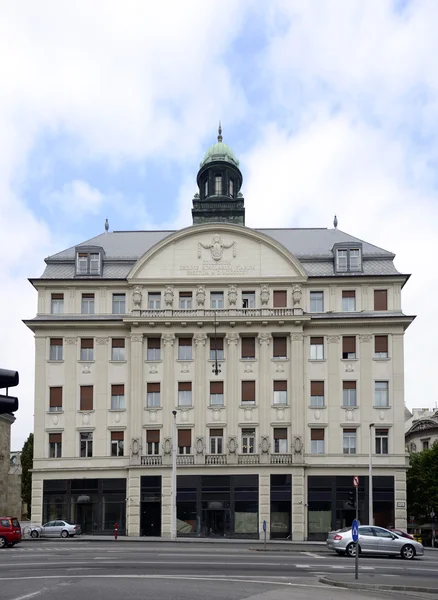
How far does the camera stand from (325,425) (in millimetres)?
57406

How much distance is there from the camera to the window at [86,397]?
2296 inches

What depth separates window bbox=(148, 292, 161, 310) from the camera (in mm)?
59031

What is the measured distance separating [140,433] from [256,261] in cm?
1446

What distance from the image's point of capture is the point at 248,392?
5809cm

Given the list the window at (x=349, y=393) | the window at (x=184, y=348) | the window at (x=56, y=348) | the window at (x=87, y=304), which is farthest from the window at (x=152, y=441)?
the window at (x=349, y=393)

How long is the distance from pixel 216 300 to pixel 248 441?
397 inches

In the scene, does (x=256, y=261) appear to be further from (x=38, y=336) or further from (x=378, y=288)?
(x=38, y=336)

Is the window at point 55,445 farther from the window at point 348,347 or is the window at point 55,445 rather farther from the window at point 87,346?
the window at point 348,347

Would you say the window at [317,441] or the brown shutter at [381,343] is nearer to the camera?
the window at [317,441]

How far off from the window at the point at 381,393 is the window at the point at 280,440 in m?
6.73

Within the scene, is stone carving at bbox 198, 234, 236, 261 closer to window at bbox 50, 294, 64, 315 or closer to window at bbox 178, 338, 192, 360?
window at bbox 178, 338, 192, 360

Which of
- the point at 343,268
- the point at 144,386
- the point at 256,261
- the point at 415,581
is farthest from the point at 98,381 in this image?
the point at 415,581

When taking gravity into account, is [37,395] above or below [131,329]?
below

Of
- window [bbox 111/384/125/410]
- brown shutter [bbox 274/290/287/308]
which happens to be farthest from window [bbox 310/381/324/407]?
window [bbox 111/384/125/410]
